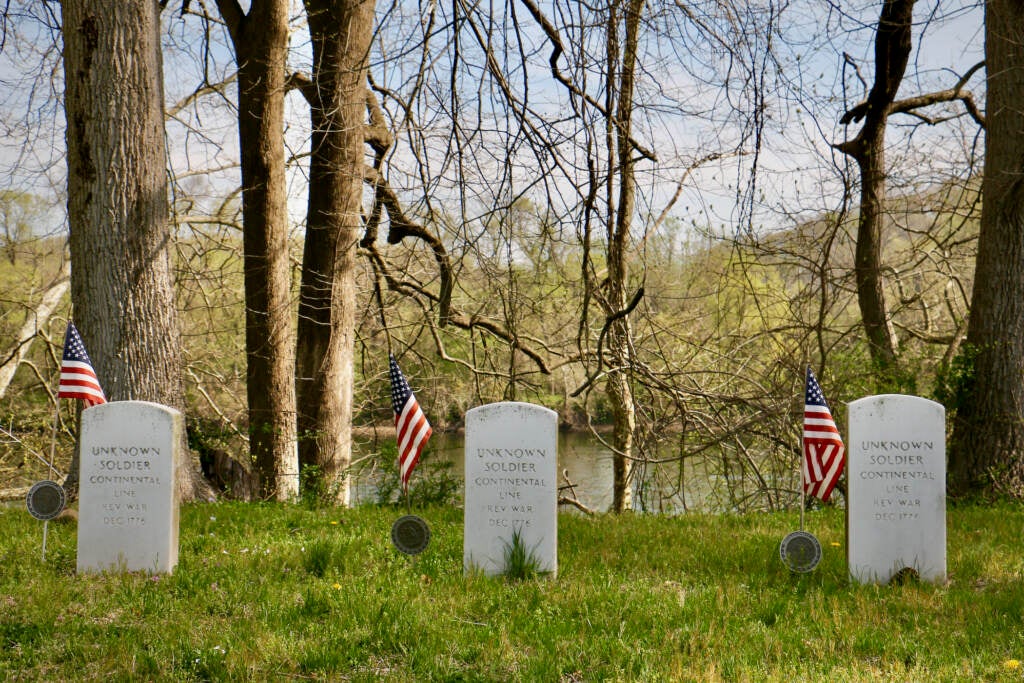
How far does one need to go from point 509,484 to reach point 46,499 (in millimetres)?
3689

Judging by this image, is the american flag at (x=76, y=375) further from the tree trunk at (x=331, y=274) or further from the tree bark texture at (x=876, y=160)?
the tree bark texture at (x=876, y=160)

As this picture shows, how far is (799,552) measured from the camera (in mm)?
7059

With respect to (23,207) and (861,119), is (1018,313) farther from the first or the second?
(23,207)

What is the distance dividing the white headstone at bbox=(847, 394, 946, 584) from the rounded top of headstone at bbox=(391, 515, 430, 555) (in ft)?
10.8

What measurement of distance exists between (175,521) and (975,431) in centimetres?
929

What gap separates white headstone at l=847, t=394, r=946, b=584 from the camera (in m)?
7.11

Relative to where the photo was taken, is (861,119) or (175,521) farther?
(861,119)

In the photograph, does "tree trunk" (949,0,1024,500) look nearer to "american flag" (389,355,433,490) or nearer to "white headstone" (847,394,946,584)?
"white headstone" (847,394,946,584)

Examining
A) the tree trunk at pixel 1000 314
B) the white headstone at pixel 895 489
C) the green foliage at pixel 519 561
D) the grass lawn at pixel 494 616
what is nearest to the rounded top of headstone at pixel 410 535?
the grass lawn at pixel 494 616

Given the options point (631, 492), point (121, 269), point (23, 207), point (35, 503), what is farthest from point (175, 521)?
point (23, 207)

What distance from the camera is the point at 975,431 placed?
1138 cm

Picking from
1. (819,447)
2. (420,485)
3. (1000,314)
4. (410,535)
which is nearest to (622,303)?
(420,485)

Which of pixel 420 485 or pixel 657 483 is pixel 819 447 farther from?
pixel 657 483

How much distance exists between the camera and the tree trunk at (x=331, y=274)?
12.5m
